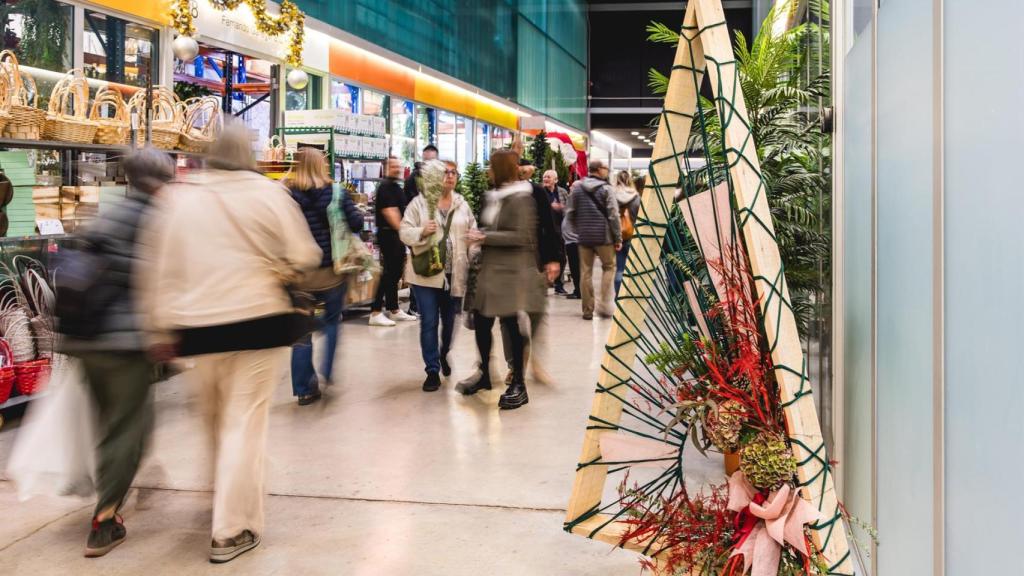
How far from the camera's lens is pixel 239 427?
3650mm

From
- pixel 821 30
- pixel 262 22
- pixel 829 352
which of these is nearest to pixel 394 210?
pixel 262 22

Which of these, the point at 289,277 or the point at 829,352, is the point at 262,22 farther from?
the point at 829,352

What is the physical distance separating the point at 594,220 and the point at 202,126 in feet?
13.6

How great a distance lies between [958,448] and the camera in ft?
6.28

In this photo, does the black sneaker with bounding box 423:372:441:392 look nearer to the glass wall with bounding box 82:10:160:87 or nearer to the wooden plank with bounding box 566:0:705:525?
the glass wall with bounding box 82:10:160:87

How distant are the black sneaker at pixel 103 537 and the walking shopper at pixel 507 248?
273cm

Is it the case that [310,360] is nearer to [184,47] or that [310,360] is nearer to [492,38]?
[184,47]

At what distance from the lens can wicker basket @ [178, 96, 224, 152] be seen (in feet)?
24.9

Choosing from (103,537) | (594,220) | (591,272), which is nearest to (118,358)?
(103,537)

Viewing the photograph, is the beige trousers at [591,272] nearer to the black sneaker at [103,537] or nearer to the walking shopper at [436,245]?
the walking shopper at [436,245]

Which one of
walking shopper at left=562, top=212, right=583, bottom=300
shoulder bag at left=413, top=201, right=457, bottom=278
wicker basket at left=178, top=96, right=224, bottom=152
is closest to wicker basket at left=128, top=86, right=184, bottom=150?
wicker basket at left=178, top=96, right=224, bottom=152

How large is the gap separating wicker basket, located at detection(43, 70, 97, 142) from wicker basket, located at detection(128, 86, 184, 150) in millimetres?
510

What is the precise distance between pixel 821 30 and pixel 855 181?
162cm

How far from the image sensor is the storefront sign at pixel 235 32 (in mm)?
9156
